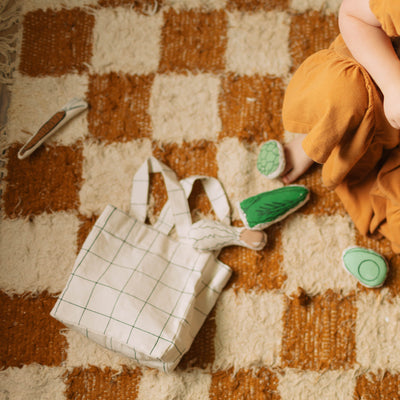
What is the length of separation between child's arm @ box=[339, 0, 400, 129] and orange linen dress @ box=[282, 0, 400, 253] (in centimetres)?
2

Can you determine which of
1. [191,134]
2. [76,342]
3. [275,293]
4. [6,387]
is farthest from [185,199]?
[6,387]

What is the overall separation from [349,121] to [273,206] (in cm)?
26

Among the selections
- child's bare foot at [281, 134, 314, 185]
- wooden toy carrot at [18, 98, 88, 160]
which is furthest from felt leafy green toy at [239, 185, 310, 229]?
wooden toy carrot at [18, 98, 88, 160]

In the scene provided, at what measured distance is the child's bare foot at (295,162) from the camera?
0.81 m

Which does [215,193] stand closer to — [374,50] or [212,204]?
[212,204]

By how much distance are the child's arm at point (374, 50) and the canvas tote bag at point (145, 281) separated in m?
0.37

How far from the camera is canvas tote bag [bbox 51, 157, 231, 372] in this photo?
738 millimetres

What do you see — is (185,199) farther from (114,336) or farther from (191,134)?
(114,336)

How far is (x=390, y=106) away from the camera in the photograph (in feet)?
1.84

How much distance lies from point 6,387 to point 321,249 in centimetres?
70

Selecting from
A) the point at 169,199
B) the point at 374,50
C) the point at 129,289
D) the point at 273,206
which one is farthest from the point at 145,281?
the point at 374,50

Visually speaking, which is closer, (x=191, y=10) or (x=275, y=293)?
(x=275, y=293)

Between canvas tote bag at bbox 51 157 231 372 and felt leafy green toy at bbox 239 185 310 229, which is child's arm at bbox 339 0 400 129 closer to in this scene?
felt leafy green toy at bbox 239 185 310 229

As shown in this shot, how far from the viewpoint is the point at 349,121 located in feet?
1.89
